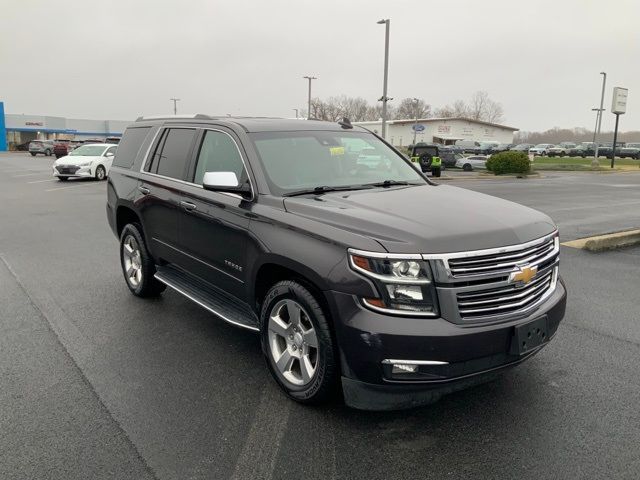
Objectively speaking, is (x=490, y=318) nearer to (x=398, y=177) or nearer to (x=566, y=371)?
(x=566, y=371)

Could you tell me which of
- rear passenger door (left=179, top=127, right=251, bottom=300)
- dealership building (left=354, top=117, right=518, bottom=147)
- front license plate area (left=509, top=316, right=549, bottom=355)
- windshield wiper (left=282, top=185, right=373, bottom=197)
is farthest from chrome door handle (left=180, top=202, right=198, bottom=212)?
dealership building (left=354, top=117, right=518, bottom=147)

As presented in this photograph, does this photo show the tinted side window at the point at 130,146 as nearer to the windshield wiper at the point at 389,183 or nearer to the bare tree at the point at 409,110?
the windshield wiper at the point at 389,183

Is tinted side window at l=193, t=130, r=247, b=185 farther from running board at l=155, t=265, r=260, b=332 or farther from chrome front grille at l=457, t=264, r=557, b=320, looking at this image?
chrome front grille at l=457, t=264, r=557, b=320

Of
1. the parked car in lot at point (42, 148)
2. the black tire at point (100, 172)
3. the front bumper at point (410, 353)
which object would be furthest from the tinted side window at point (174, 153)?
the parked car in lot at point (42, 148)

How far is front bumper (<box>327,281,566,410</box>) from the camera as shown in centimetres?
287

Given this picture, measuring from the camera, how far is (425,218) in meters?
3.28

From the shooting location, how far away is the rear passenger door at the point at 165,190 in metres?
4.92

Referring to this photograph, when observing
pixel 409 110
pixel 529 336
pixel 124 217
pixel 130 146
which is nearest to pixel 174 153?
pixel 130 146

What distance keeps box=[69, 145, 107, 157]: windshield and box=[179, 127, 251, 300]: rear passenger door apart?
2136 centimetres

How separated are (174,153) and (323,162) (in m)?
1.64

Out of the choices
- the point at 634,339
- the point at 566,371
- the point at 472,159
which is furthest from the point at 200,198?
the point at 472,159

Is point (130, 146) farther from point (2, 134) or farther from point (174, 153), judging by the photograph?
point (2, 134)

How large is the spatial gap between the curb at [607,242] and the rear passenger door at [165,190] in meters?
6.49

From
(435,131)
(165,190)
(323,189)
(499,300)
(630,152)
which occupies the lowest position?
(630,152)
